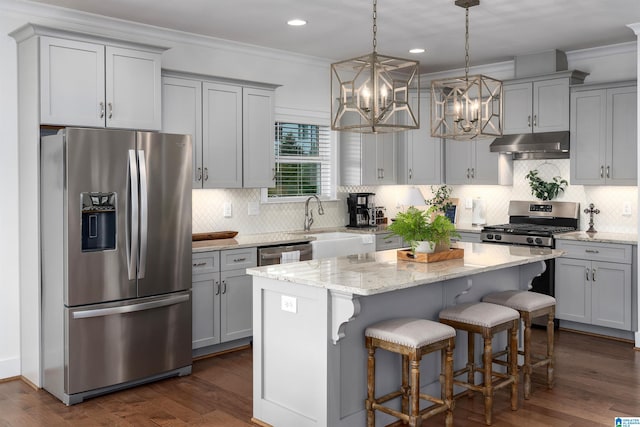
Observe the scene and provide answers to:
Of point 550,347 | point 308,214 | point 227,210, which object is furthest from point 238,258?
point 550,347

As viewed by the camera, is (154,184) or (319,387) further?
(154,184)

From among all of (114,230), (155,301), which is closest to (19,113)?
(114,230)

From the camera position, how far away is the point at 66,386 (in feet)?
13.2

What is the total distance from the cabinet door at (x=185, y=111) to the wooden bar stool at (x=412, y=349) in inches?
97.3

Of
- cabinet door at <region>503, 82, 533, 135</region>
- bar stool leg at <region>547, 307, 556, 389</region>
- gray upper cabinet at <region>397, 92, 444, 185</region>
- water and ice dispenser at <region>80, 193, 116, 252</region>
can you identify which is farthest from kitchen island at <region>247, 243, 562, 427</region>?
gray upper cabinet at <region>397, 92, 444, 185</region>

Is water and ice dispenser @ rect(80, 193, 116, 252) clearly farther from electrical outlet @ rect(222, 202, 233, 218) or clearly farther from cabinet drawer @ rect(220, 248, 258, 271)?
electrical outlet @ rect(222, 202, 233, 218)

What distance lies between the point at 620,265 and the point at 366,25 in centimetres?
310

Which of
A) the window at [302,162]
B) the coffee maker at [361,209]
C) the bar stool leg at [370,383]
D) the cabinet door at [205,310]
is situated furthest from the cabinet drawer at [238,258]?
the bar stool leg at [370,383]

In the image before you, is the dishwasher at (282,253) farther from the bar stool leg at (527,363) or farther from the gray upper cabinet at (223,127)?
the bar stool leg at (527,363)

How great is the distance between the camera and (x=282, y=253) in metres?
5.48

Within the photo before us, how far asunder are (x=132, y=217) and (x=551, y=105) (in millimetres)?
4239

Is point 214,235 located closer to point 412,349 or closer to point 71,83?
point 71,83

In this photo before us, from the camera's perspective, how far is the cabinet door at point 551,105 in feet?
19.9

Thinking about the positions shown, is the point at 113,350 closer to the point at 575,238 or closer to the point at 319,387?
the point at 319,387
